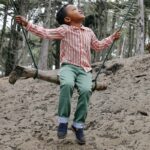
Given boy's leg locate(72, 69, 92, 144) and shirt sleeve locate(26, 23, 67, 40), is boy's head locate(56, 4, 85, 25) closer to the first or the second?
shirt sleeve locate(26, 23, 67, 40)

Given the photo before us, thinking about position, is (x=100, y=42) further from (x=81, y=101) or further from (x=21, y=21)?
(x=21, y=21)

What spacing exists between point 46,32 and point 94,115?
204 centimetres

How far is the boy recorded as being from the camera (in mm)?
5527

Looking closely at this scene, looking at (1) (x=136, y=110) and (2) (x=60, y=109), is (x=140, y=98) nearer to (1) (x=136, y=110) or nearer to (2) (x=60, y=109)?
(1) (x=136, y=110)

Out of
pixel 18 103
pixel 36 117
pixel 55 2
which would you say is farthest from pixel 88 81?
pixel 55 2

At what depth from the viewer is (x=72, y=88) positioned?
18.1 feet

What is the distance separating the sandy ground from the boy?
0.40 metres

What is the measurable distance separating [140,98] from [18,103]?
2.30 m

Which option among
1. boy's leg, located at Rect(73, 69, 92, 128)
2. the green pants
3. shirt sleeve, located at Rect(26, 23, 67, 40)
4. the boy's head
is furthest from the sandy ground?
the boy's head

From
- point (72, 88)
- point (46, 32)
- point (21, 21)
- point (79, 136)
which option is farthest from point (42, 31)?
point (79, 136)

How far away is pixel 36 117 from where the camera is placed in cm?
732

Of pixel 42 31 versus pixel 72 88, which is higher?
pixel 42 31

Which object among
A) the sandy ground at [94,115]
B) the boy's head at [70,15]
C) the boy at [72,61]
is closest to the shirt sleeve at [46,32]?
the boy at [72,61]

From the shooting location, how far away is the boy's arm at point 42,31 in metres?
5.59
